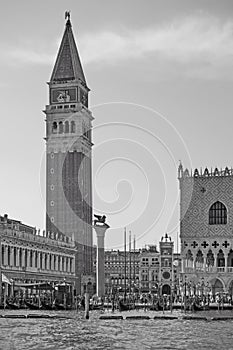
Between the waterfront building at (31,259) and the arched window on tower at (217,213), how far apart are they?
13.2m

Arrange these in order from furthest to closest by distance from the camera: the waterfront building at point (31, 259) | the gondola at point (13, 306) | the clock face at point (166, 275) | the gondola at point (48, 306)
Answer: the clock face at point (166, 275) < the waterfront building at point (31, 259) < the gondola at point (13, 306) < the gondola at point (48, 306)

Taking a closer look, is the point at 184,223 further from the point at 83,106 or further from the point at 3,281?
the point at 83,106

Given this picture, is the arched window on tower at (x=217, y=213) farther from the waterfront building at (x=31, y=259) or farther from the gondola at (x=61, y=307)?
the gondola at (x=61, y=307)

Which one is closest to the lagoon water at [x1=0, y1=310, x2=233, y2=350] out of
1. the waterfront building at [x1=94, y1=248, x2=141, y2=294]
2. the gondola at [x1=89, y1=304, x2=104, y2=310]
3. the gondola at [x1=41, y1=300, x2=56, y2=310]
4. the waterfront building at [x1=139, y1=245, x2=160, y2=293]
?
the gondola at [x1=41, y1=300, x2=56, y2=310]

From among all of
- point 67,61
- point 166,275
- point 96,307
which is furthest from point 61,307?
point 166,275

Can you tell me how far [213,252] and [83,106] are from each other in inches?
1452

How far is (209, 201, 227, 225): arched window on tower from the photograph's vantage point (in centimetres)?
6606

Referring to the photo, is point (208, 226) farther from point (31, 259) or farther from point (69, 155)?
point (69, 155)

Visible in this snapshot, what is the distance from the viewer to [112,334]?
111 feet

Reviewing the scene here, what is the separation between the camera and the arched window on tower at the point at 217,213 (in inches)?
2601

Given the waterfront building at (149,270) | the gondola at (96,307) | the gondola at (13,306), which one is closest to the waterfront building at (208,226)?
the gondola at (96,307)

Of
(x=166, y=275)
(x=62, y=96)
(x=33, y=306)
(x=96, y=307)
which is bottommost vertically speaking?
(x=96, y=307)

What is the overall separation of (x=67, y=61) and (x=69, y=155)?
39.1ft

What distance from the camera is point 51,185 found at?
299 ft
